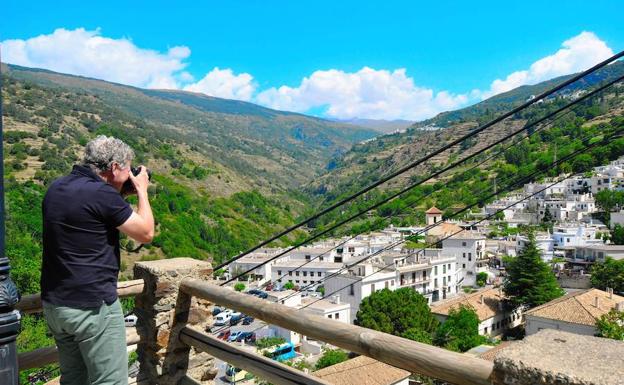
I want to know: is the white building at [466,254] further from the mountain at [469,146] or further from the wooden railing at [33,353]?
the wooden railing at [33,353]

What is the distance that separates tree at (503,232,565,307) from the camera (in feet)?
113

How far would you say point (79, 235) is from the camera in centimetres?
208

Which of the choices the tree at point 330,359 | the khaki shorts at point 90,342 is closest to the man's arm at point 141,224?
the khaki shorts at point 90,342

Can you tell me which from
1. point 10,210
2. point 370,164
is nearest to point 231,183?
point 10,210

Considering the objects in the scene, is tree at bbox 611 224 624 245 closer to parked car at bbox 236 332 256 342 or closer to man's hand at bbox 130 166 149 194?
parked car at bbox 236 332 256 342

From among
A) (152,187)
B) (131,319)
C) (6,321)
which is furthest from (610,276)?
(152,187)

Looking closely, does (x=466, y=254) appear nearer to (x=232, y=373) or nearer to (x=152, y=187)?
(x=152, y=187)

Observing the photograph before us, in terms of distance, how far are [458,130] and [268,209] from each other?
5933cm

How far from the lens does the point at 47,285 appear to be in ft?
7.07

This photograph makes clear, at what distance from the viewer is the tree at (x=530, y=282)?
113 feet

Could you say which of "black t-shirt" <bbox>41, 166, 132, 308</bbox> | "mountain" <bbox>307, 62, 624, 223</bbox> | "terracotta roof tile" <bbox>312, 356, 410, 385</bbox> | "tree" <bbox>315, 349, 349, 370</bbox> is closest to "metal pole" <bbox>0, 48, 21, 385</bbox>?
"black t-shirt" <bbox>41, 166, 132, 308</bbox>

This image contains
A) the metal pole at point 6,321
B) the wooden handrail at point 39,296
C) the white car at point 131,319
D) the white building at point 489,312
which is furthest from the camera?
the white building at point 489,312

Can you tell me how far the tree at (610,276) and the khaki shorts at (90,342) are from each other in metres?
40.8

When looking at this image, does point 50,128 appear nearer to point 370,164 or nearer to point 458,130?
point 458,130
